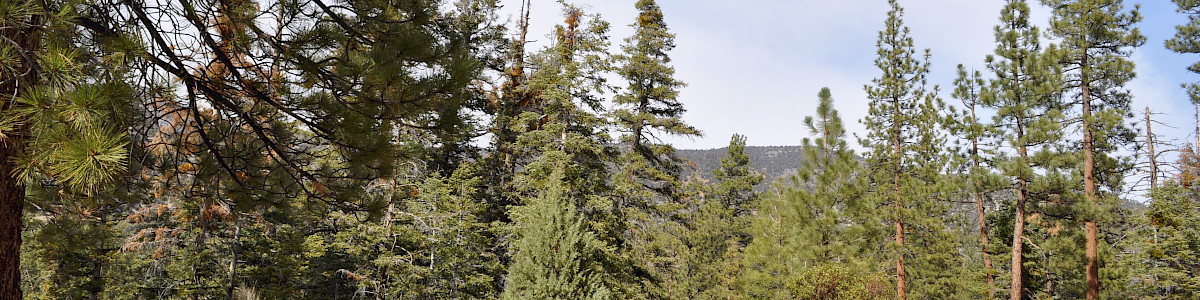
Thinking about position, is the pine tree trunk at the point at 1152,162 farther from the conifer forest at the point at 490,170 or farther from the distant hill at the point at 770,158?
the distant hill at the point at 770,158

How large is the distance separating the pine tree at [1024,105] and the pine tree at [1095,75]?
562mm

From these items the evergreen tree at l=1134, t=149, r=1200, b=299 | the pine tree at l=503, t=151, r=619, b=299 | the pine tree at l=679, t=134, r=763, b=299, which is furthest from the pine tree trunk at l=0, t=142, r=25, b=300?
the evergreen tree at l=1134, t=149, r=1200, b=299

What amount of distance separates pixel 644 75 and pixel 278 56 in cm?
1490

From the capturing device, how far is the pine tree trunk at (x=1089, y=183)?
14.3 m

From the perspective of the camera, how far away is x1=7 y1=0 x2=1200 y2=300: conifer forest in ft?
12.0

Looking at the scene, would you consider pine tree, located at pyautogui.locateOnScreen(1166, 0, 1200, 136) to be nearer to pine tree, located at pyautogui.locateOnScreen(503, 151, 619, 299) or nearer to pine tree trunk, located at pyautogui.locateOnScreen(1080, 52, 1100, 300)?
pine tree trunk, located at pyautogui.locateOnScreen(1080, 52, 1100, 300)

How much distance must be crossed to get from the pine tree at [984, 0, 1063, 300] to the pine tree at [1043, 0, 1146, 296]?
562 mm

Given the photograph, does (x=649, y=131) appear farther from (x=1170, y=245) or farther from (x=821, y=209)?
(x=1170, y=245)

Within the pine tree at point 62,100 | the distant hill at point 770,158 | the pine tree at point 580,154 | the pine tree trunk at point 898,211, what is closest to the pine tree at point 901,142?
the pine tree trunk at point 898,211

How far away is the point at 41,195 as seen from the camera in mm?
4801

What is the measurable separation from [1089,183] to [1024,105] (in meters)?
2.25

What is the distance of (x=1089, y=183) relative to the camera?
14.4 m

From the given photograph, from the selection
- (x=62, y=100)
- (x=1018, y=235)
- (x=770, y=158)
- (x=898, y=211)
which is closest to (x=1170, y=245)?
(x=1018, y=235)

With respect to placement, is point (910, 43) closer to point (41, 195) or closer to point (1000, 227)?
point (1000, 227)
